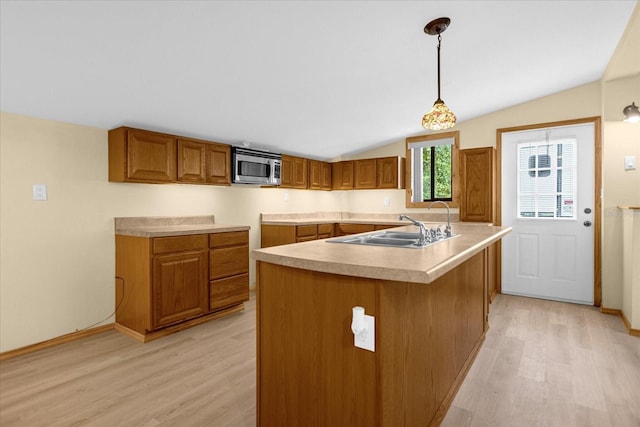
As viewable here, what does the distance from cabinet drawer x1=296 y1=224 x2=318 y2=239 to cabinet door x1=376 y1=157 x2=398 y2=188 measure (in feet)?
4.06

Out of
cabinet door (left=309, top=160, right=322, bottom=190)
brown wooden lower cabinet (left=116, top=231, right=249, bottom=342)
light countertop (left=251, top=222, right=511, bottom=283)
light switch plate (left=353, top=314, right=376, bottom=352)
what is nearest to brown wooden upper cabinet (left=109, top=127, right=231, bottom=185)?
brown wooden lower cabinet (left=116, top=231, right=249, bottom=342)

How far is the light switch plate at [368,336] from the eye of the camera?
120 centimetres

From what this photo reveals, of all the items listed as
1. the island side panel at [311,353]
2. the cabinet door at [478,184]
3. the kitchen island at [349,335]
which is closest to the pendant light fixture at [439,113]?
the kitchen island at [349,335]

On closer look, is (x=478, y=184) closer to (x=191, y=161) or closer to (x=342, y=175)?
(x=342, y=175)

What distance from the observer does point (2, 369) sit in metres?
2.33

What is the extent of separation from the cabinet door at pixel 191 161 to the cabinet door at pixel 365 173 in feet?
7.99

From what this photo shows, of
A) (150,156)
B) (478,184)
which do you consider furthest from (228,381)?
(478,184)

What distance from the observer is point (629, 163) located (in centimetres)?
330

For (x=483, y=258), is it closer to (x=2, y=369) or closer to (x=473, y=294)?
(x=473, y=294)

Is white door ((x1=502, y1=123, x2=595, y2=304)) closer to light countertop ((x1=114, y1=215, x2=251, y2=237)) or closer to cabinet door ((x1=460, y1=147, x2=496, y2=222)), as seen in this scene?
cabinet door ((x1=460, y1=147, x2=496, y2=222))

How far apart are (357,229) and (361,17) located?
3.03 m

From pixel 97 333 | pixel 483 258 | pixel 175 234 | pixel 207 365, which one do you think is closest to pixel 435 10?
pixel 483 258

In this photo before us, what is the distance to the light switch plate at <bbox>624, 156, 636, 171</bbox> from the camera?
329 cm

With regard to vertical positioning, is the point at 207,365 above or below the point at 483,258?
below
